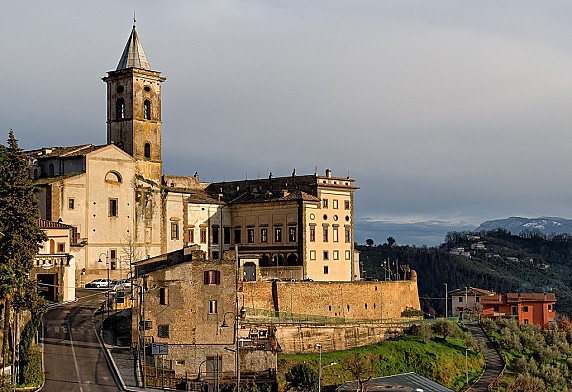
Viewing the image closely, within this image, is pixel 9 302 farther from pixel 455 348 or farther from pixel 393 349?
pixel 455 348

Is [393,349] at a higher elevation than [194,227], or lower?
lower

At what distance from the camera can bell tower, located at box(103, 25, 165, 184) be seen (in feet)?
263

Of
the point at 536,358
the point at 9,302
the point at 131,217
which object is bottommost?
the point at 536,358

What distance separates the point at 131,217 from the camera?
75375mm

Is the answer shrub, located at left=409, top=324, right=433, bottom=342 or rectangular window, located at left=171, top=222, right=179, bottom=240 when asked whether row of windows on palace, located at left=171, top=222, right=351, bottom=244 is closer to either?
rectangular window, located at left=171, top=222, right=179, bottom=240

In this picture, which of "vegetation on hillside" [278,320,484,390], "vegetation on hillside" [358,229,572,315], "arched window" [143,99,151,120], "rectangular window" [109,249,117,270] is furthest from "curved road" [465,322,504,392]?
"vegetation on hillside" [358,229,572,315]

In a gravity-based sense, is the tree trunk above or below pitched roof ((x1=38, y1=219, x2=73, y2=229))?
below

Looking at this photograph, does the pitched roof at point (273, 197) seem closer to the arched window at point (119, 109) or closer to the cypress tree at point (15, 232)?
the arched window at point (119, 109)

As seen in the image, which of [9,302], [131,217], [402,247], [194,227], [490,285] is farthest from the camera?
[402,247]

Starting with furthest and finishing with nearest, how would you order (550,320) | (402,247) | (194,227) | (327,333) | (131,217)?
(402,247) → (550,320) → (194,227) → (131,217) → (327,333)

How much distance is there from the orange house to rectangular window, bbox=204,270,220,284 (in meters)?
39.6

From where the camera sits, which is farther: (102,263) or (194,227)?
(194,227)

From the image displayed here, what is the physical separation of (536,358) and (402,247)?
354 feet

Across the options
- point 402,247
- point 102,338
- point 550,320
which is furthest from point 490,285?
point 102,338
